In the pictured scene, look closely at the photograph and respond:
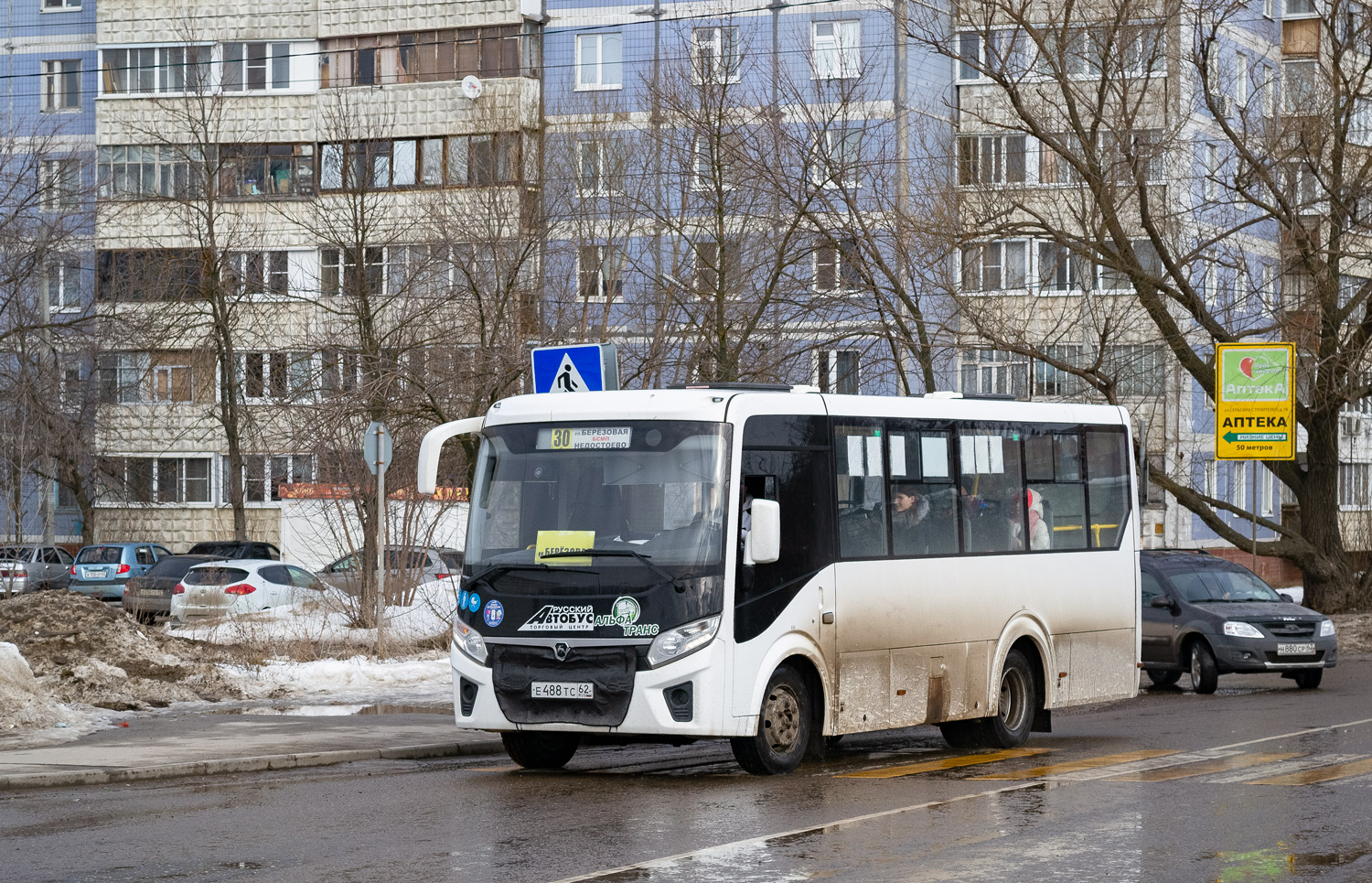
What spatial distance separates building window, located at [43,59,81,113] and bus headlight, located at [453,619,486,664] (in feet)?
171

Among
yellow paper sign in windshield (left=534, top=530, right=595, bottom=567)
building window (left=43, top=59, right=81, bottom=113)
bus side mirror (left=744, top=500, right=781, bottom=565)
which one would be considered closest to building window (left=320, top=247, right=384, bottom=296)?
building window (left=43, top=59, right=81, bottom=113)

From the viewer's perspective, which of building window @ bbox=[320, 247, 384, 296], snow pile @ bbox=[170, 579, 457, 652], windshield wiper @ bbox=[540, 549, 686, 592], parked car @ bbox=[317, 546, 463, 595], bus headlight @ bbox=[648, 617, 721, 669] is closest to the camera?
bus headlight @ bbox=[648, 617, 721, 669]

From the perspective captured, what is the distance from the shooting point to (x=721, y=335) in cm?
2873

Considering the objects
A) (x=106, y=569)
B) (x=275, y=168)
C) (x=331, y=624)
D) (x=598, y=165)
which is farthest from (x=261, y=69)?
(x=331, y=624)

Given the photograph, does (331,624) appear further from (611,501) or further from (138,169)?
(138,169)

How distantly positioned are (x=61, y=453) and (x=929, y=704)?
39.9 metres

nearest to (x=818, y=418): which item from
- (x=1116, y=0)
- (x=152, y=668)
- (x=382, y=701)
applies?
(x=382, y=701)

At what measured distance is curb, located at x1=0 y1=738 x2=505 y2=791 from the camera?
1307cm

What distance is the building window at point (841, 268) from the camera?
31688 millimetres

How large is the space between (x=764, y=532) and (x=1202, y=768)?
3675mm

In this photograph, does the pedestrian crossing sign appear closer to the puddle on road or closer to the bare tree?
the puddle on road

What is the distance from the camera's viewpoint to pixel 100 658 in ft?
66.2

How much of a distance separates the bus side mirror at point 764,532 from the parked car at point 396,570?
48.3ft

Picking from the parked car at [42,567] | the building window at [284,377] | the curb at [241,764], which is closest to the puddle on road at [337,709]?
the curb at [241,764]
